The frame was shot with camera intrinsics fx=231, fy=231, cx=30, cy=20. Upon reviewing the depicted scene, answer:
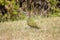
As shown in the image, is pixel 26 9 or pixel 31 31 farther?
pixel 26 9

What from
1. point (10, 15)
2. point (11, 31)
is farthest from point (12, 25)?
point (10, 15)

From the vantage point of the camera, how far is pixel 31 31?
187 inches

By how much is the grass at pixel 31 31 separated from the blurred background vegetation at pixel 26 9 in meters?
1.16

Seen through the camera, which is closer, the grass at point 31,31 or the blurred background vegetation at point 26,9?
the grass at point 31,31

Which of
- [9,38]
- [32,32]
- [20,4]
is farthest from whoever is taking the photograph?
[20,4]

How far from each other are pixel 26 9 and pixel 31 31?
94.1 inches

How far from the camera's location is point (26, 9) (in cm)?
708

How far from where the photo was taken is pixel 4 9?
668cm

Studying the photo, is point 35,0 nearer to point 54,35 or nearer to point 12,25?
point 12,25

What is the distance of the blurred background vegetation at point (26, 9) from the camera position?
258 inches

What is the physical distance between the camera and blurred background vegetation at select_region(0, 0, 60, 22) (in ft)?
21.5

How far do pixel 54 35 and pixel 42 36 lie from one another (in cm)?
Result: 24

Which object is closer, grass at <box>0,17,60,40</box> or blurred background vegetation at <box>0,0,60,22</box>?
grass at <box>0,17,60,40</box>

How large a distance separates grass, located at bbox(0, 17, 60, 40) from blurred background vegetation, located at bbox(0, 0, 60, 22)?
3.82ft
